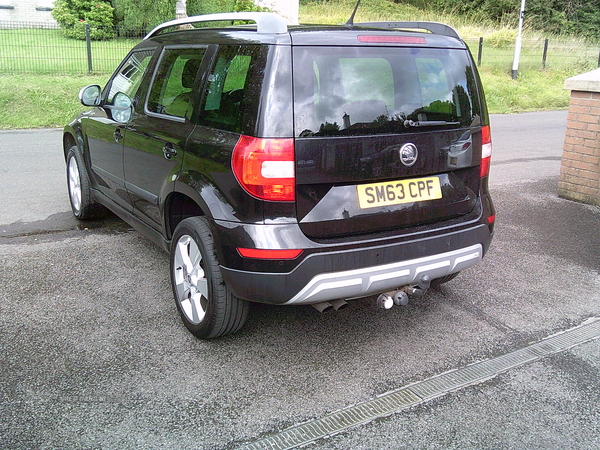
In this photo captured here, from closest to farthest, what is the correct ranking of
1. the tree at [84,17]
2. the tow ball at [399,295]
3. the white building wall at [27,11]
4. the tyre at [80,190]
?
the tow ball at [399,295] → the tyre at [80,190] → the tree at [84,17] → the white building wall at [27,11]

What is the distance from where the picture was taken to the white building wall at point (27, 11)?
24.8m

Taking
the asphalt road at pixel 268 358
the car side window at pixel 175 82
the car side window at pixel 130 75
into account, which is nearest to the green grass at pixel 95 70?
the car side window at pixel 130 75

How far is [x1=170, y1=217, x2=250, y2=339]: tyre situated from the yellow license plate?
87 cm

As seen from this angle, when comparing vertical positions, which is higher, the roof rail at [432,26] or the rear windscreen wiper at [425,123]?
the roof rail at [432,26]

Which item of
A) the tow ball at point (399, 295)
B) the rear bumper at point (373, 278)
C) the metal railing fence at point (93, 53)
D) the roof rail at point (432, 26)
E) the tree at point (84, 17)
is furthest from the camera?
the tree at point (84, 17)

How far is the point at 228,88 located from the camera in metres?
3.10

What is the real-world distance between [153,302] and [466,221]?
2.12 meters

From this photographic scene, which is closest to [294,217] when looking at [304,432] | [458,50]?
[304,432]

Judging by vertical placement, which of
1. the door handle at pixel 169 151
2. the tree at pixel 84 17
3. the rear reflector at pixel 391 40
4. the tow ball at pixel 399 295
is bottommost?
the tow ball at pixel 399 295

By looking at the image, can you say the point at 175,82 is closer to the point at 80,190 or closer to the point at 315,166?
the point at 315,166

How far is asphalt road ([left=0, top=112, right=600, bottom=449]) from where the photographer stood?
105 inches

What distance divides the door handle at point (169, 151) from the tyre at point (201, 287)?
1.42 feet

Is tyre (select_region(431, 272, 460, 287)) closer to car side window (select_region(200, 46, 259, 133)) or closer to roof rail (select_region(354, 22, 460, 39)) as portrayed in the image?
roof rail (select_region(354, 22, 460, 39))

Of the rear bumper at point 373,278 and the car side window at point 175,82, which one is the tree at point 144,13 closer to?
the car side window at point 175,82
